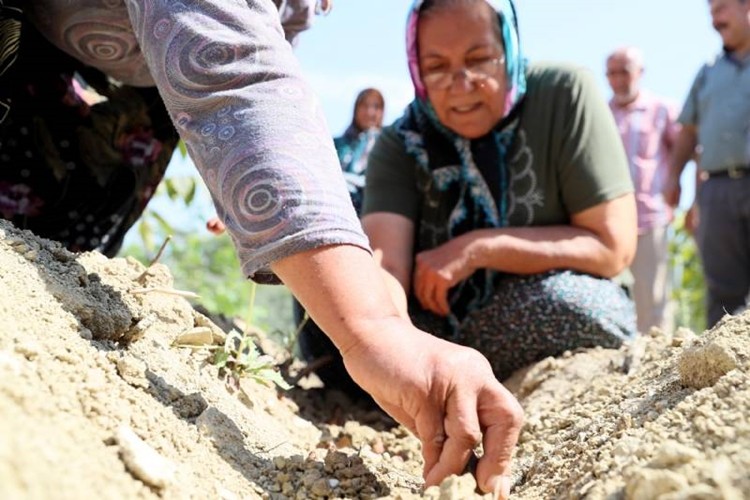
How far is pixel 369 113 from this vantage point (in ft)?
14.8

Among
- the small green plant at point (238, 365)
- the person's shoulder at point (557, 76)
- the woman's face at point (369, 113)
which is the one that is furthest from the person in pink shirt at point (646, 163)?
the small green plant at point (238, 365)

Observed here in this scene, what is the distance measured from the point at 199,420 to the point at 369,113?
3.46 m

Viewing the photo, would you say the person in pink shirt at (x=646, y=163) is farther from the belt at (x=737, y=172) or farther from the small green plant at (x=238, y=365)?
the small green plant at (x=238, y=365)

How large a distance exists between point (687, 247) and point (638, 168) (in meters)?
3.74

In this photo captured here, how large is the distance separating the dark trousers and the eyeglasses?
2236 millimetres

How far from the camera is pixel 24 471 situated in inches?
27.7

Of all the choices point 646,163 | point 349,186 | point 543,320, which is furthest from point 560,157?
point 646,163

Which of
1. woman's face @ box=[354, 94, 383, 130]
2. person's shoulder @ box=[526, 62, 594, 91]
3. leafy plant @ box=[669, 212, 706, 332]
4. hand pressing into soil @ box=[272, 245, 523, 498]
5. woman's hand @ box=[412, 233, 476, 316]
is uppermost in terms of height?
person's shoulder @ box=[526, 62, 594, 91]

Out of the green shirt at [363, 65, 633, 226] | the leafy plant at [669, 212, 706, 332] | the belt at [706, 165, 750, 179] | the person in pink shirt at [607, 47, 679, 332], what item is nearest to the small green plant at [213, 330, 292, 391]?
the green shirt at [363, 65, 633, 226]

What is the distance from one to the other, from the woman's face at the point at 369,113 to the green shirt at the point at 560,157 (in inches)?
78.6

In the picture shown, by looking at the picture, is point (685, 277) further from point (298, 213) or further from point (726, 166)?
point (298, 213)

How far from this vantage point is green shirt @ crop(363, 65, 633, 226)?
238 cm

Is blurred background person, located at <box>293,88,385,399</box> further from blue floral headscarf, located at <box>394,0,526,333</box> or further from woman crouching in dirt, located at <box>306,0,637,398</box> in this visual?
blue floral headscarf, located at <box>394,0,526,333</box>

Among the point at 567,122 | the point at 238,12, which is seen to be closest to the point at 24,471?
the point at 238,12
